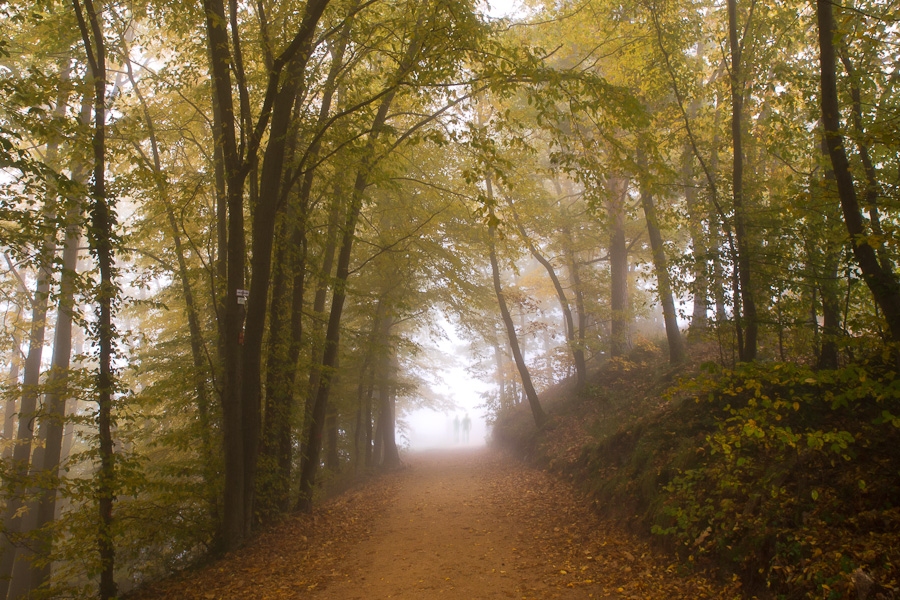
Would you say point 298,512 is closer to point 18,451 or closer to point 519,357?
point 18,451

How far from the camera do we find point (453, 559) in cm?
613

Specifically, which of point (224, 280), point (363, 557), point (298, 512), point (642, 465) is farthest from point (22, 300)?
point (642, 465)

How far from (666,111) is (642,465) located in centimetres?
559

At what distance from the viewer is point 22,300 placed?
11539 mm

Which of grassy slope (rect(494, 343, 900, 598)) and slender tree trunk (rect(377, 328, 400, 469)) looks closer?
grassy slope (rect(494, 343, 900, 598))

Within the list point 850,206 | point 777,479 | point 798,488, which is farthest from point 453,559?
point 850,206

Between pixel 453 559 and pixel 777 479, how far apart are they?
369cm

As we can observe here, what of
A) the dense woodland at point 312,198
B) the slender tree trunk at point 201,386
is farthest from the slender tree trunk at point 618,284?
the slender tree trunk at point 201,386

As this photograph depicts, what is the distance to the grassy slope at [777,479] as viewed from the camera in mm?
3543

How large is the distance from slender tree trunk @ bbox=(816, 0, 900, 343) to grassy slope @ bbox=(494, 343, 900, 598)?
22.0 inches

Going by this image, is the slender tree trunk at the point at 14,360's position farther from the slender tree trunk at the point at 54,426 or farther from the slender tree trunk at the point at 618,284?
the slender tree trunk at the point at 618,284

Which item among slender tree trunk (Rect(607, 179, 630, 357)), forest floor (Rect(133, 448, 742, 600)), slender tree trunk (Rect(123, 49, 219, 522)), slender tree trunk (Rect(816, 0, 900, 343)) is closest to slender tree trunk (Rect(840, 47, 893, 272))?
slender tree trunk (Rect(816, 0, 900, 343))

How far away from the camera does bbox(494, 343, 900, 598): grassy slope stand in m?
3.54

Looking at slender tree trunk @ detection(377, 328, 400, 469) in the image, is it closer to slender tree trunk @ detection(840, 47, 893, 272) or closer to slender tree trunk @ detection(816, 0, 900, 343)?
slender tree trunk @ detection(840, 47, 893, 272)
